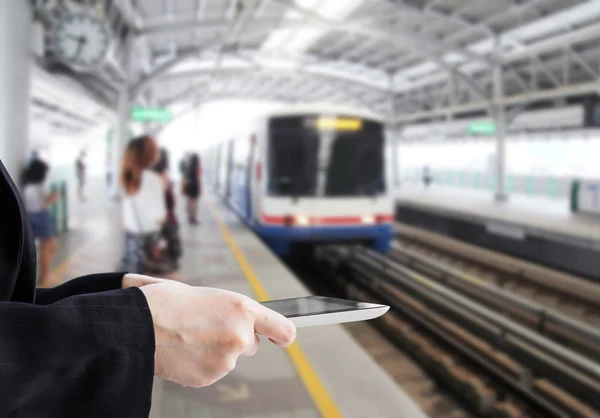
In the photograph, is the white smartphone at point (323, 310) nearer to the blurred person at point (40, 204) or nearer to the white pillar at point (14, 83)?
the white pillar at point (14, 83)

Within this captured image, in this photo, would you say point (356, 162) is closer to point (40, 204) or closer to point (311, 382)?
point (40, 204)

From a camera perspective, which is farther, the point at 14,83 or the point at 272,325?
the point at 14,83

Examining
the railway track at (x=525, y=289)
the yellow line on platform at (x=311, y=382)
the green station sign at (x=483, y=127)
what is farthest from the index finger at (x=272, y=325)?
the green station sign at (x=483, y=127)

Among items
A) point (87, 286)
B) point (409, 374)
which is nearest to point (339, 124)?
point (409, 374)

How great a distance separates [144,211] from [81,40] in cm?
397

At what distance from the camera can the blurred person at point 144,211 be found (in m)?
4.13

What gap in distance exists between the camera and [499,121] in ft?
51.0

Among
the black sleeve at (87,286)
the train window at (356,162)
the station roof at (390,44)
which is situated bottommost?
the black sleeve at (87,286)

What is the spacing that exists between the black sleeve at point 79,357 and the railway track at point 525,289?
5.62m

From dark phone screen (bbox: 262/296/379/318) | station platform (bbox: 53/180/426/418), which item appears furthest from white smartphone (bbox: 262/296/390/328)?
station platform (bbox: 53/180/426/418)

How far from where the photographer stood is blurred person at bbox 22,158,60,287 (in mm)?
5223

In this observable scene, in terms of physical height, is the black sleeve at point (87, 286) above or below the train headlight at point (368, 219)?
above

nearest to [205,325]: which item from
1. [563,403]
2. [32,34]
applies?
[563,403]

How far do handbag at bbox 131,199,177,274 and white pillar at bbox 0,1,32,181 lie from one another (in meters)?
1.34
